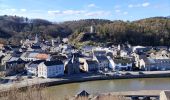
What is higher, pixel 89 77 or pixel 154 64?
pixel 154 64

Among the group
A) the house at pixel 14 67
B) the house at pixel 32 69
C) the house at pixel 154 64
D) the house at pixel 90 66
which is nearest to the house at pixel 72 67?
the house at pixel 90 66

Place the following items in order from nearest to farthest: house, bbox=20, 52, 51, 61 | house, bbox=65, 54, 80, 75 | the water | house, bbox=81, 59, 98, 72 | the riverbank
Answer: the water < the riverbank < house, bbox=65, 54, 80, 75 < house, bbox=81, 59, 98, 72 < house, bbox=20, 52, 51, 61

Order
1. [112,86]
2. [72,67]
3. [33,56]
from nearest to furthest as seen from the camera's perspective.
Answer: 1. [112,86]
2. [72,67]
3. [33,56]

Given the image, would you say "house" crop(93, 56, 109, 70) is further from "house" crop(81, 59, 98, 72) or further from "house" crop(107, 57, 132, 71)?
"house" crop(81, 59, 98, 72)

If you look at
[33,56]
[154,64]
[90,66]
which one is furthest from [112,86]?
[33,56]

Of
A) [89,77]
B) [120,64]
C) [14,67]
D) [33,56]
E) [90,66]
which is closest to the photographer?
[89,77]

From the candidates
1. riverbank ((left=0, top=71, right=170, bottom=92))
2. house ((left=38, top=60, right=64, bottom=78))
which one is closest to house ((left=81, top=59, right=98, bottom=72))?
riverbank ((left=0, top=71, right=170, bottom=92))

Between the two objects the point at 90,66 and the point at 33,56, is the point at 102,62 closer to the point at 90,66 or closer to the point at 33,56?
the point at 90,66

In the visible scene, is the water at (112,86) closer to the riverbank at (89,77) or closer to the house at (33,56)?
the riverbank at (89,77)
